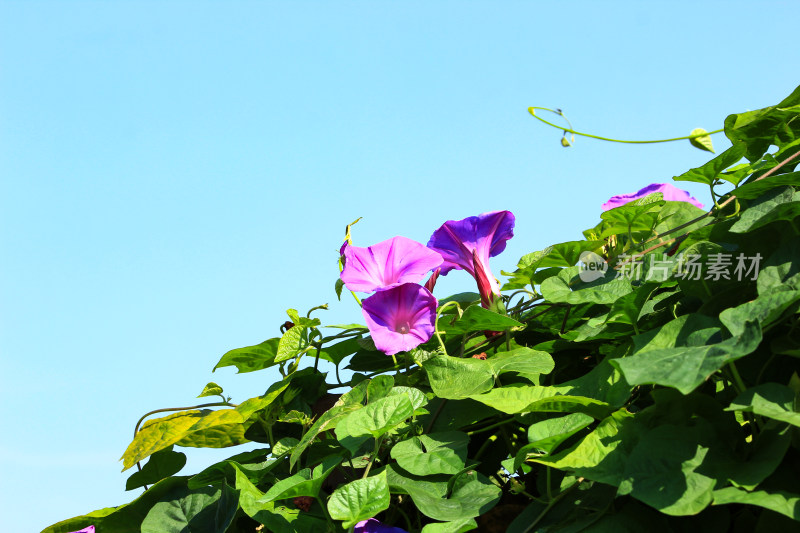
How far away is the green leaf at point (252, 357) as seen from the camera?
142 cm

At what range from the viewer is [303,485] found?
0.99m

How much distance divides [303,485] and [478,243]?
0.63 m

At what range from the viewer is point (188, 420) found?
137cm

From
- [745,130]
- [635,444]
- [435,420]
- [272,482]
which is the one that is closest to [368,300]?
[435,420]

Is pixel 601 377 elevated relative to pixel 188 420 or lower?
lower

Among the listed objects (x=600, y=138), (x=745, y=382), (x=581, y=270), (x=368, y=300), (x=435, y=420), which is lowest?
(x=745, y=382)

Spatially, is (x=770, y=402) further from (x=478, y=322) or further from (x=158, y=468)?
(x=158, y=468)

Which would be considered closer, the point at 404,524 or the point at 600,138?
the point at 404,524

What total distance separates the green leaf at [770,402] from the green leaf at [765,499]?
0.08m

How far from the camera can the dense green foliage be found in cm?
80

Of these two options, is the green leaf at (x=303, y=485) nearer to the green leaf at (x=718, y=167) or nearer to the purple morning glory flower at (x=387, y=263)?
the purple morning glory flower at (x=387, y=263)

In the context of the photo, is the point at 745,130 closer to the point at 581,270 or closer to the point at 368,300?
the point at 581,270

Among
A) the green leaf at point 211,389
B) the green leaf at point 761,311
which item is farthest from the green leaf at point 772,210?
the green leaf at point 211,389

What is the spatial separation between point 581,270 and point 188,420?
0.81 meters
